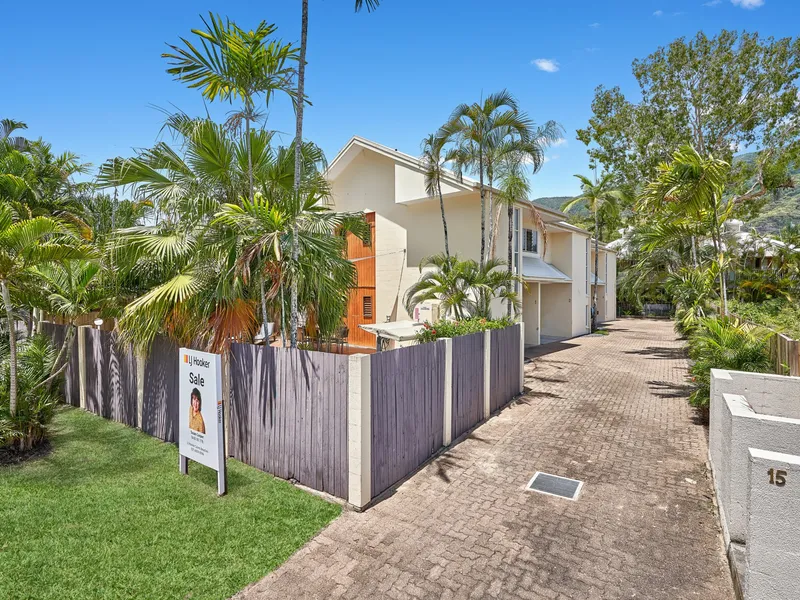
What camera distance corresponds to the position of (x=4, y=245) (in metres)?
6.24

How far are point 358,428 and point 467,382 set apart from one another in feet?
11.2

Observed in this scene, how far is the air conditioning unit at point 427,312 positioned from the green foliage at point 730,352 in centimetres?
767

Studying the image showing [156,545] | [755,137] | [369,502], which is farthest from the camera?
[755,137]

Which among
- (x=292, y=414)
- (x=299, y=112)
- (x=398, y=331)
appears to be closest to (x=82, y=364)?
(x=292, y=414)

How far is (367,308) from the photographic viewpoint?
58.0 ft

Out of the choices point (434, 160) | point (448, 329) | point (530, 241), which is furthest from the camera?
point (530, 241)

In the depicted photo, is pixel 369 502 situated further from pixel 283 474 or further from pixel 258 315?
pixel 258 315

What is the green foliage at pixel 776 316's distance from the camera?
8163mm

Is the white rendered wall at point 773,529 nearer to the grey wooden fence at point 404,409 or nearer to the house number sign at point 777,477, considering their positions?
the house number sign at point 777,477

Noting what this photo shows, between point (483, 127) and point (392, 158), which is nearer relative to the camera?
point (483, 127)

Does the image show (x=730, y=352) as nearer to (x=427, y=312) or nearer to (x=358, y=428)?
(x=358, y=428)

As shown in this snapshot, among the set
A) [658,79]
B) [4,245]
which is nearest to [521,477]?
[4,245]

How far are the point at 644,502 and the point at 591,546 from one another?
56.5 inches

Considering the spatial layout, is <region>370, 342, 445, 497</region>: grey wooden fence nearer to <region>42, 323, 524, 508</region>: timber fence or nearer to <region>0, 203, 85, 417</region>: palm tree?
Answer: <region>42, 323, 524, 508</region>: timber fence
